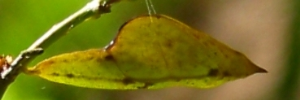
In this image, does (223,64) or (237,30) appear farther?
(237,30)

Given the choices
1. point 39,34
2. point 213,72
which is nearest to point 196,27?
point 39,34

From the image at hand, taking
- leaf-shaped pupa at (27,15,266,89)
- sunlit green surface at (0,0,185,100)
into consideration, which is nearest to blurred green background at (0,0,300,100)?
sunlit green surface at (0,0,185,100)

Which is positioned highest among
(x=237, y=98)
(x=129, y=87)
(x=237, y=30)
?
(x=129, y=87)

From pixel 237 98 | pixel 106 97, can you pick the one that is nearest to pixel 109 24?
pixel 106 97

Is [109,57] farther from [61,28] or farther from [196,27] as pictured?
[196,27]

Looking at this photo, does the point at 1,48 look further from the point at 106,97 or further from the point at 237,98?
the point at 237,98

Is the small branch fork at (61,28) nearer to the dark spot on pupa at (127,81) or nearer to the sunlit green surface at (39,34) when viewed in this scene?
the dark spot on pupa at (127,81)
